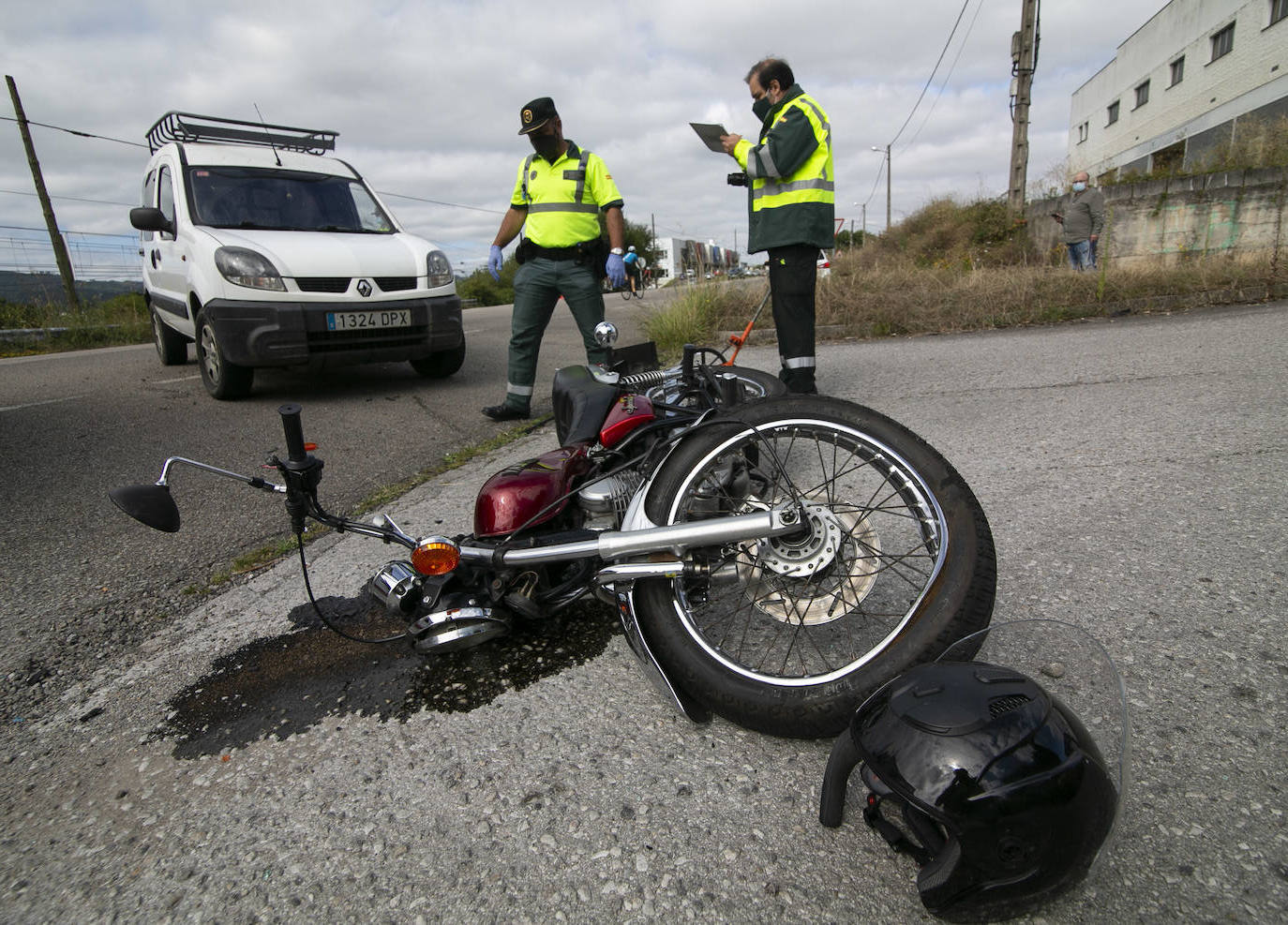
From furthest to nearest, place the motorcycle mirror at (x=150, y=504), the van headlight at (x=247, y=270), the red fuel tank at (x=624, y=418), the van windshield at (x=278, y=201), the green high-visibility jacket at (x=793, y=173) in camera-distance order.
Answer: the van windshield at (x=278, y=201) < the van headlight at (x=247, y=270) < the green high-visibility jacket at (x=793, y=173) < the red fuel tank at (x=624, y=418) < the motorcycle mirror at (x=150, y=504)

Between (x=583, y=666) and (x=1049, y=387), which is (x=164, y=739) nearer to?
(x=583, y=666)

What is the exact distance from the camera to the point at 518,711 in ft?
6.20

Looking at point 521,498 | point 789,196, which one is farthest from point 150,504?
point 789,196

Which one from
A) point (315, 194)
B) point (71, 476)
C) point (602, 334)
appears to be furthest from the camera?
point (315, 194)

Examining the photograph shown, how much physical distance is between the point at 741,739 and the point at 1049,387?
4.37m

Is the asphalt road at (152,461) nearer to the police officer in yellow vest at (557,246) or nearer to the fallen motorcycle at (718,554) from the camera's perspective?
the police officer in yellow vest at (557,246)

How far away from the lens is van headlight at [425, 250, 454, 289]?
6.29 meters

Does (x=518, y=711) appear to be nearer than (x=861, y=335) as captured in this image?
Yes

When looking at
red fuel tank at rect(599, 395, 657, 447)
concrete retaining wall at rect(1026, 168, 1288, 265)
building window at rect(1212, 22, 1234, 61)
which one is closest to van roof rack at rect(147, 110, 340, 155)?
red fuel tank at rect(599, 395, 657, 447)

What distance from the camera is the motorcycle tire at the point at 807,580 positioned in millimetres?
1610

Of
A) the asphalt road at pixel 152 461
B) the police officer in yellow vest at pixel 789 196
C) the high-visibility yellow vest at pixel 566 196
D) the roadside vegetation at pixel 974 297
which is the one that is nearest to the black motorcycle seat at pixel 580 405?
the asphalt road at pixel 152 461

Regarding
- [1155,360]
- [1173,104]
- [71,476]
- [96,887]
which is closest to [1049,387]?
[1155,360]

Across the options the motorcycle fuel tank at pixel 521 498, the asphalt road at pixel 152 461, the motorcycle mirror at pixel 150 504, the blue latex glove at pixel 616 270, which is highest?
the blue latex glove at pixel 616 270

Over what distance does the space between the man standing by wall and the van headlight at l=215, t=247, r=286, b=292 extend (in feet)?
36.6
